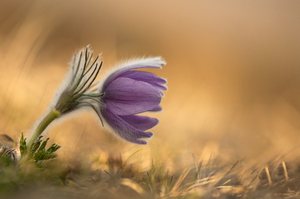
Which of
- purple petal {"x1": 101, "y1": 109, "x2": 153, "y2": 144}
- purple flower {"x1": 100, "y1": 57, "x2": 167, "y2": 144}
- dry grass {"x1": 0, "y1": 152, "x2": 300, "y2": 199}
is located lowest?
dry grass {"x1": 0, "y1": 152, "x2": 300, "y2": 199}

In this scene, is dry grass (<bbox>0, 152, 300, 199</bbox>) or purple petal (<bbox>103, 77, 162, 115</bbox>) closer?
dry grass (<bbox>0, 152, 300, 199</bbox>)

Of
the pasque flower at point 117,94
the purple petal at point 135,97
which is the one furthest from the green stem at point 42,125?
the purple petal at point 135,97

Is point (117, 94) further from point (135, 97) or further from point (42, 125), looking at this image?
point (42, 125)

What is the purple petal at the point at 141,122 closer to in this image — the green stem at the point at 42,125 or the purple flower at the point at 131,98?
the purple flower at the point at 131,98

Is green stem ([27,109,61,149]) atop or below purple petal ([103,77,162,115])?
below

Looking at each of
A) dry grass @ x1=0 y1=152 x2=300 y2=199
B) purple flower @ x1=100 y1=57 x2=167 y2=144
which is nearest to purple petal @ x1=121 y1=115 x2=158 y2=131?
purple flower @ x1=100 y1=57 x2=167 y2=144

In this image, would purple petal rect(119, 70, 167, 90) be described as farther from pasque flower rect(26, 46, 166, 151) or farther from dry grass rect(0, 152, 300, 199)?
dry grass rect(0, 152, 300, 199)
